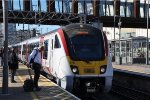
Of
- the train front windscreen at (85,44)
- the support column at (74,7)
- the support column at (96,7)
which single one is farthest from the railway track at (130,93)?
the support column at (96,7)

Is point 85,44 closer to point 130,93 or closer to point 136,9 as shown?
point 130,93

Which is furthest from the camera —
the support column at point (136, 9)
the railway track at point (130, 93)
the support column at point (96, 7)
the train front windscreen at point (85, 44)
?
the support column at point (136, 9)

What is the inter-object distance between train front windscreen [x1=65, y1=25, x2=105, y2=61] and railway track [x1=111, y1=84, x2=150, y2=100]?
287 cm

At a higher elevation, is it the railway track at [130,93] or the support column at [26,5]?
the support column at [26,5]

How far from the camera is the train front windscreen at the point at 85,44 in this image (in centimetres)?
1653

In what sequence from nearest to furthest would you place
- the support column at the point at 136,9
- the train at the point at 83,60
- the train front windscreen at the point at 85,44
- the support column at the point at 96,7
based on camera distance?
the train at the point at 83,60
the train front windscreen at the point at 85,44
the support column at the point at 96,7
the support column at the point at 136,9

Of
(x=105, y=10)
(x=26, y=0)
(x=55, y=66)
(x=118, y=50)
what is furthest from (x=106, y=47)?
(x=105, y=10)

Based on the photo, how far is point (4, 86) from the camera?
566 inches

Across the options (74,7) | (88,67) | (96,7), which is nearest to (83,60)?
(88,67)

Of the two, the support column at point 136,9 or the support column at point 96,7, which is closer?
the support column at point 96,7

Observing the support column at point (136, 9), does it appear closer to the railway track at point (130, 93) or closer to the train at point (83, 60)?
the railway track at point (130, 93)

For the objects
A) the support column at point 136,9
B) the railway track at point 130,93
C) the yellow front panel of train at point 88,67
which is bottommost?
the railway track at point 130,93

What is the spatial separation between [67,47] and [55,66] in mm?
1580

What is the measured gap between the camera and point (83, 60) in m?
16.4
